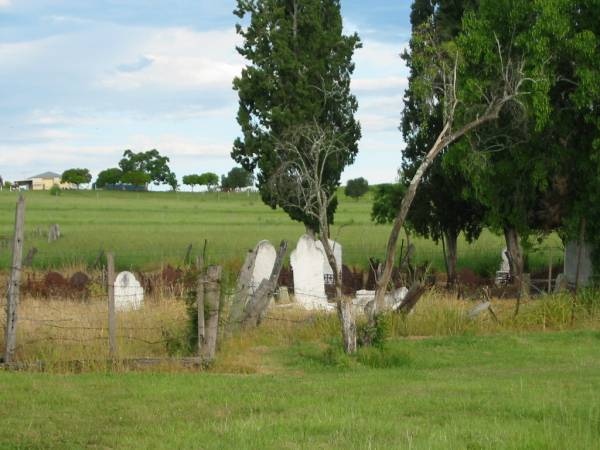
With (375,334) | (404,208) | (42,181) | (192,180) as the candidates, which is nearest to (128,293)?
(375,334)

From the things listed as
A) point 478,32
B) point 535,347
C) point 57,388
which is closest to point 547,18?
point 478,32

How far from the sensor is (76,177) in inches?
5049

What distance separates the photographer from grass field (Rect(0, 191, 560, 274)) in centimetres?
3816

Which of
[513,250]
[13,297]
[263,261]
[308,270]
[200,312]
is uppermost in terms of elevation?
[513,250]

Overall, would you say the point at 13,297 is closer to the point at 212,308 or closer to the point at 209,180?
the point at 212,308

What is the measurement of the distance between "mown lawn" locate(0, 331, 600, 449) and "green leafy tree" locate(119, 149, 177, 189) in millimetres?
110616

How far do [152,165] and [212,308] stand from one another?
11211 cm

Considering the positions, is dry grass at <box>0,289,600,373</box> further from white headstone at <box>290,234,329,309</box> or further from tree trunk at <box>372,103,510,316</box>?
white headstone at <box>290,234,329,309</box>

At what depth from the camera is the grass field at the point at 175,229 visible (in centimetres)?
3816

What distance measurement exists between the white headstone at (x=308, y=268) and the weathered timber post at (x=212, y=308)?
8799mm

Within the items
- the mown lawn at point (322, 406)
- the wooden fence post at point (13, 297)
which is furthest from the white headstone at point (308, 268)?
the wooden fence post at point (13, 297)

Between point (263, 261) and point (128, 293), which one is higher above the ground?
point (263, 261)

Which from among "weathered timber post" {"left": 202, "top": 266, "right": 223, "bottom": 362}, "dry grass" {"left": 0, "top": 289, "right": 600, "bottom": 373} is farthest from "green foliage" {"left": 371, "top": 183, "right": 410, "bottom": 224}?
"weathered timber post" {"left": 202, "top": 266, "right": 223, "bottom": 362}

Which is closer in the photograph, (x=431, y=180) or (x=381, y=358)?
(x=381, y=358)
